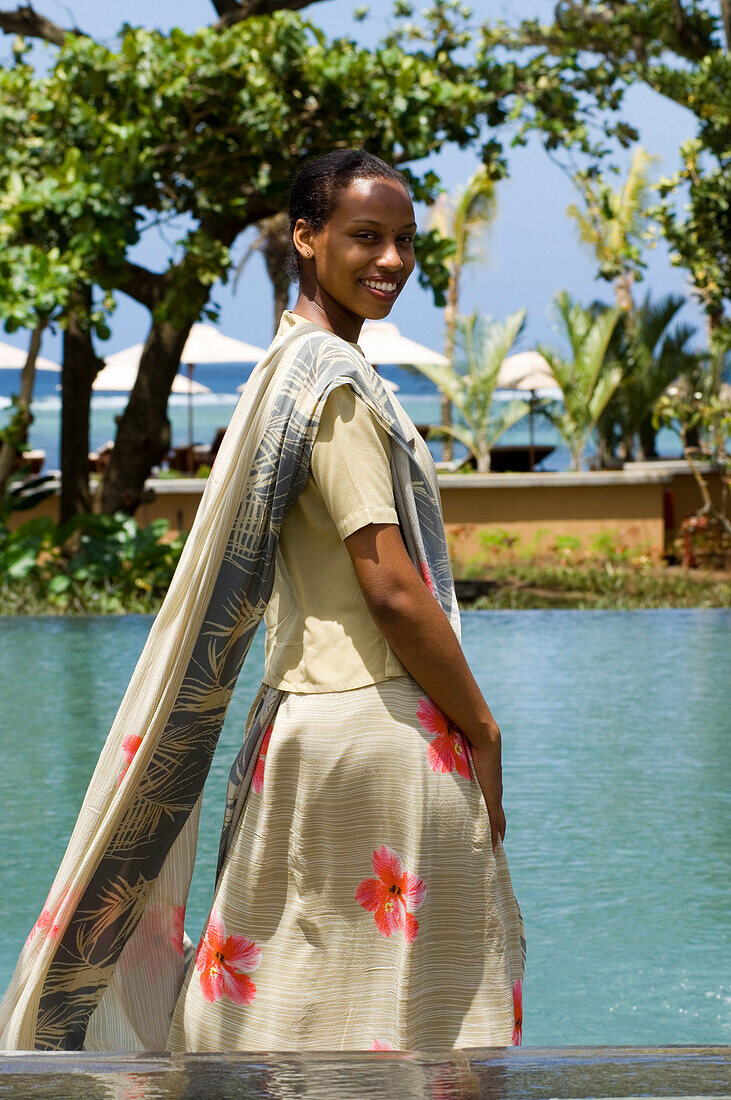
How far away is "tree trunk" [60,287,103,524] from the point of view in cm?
1171

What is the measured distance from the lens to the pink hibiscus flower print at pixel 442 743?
186 cm

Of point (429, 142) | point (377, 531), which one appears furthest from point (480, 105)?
point (377, 531)

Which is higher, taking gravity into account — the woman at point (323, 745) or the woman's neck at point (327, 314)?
the woman's neck at point (327, 314)

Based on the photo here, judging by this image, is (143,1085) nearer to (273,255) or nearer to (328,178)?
(328,178)

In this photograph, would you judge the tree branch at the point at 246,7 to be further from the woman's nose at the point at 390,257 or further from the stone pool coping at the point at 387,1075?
the stone pool coping at the point at 387,1075

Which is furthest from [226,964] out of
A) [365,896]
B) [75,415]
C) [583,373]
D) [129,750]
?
[583,373]

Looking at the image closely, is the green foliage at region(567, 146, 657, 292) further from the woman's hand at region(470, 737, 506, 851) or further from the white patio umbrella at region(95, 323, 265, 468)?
the woman's hand at region(470, 737, 506, 851)

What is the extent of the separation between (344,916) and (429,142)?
9.41 meters

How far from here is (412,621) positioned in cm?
182

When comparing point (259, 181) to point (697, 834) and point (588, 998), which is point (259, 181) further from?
point (588, 998)

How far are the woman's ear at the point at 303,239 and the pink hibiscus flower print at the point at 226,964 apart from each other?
38.4 inches

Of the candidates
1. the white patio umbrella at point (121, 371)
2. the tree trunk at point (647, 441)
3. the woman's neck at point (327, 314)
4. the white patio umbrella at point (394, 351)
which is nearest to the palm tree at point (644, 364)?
the tree trunk at point (647, 441)

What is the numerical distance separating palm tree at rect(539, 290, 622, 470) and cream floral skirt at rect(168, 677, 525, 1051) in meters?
15.3

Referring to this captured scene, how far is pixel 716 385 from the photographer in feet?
58.4
